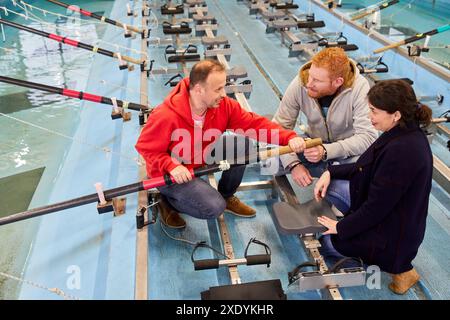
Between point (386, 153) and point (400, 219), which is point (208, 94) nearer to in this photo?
point (386, 153)

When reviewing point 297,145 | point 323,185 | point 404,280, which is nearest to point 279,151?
point 297,145

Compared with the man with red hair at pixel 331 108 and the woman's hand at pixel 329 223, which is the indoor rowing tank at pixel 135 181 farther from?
the man with red hair at pixel 331 108

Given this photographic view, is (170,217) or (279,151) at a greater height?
(279,151)

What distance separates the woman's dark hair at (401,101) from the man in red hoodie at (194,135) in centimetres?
60

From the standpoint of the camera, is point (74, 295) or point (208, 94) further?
point (74, 295)

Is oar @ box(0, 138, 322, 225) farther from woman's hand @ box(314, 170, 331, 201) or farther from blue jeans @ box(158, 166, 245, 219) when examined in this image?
woman's hand @ box(314, 170, 331, 201)

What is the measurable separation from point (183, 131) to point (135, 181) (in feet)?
2.85

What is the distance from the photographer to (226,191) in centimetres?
228

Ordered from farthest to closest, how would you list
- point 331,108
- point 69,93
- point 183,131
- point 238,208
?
point 69,93
point 238,208
point 331,108
point 183,131

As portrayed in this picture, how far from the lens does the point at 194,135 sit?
198cm

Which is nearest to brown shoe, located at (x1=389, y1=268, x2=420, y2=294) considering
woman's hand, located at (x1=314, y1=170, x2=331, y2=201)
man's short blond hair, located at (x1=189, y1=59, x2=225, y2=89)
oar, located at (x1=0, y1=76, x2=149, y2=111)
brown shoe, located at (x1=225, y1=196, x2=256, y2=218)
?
woman's hand, located at (x1=314, y1=170, x2=331, y2=201)

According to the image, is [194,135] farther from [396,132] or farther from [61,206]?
Result: [396,132]
